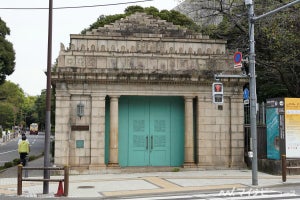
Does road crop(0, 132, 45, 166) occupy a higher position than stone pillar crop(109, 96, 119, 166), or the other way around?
stone pillar crop(109, 96, 119, 166)

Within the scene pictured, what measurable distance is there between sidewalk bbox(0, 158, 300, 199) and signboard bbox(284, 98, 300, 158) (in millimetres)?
1270

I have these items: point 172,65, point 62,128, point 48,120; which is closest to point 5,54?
point 62,128

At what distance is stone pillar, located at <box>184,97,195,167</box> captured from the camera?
18.7 m

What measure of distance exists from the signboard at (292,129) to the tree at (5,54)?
1344 inches

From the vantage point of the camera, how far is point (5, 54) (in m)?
42.9

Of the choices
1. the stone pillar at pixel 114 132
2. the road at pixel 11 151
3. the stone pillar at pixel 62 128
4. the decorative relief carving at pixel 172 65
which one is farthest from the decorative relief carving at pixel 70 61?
the road at pixel 11 151

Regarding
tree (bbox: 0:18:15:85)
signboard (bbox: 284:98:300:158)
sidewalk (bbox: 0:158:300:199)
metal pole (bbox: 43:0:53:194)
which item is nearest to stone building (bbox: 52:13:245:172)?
sidewalk (bbox: 0:158:300:199)

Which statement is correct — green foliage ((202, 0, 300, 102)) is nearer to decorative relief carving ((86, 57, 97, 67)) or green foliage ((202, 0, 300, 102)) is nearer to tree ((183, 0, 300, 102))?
tree ((183, 0, 300, 102))

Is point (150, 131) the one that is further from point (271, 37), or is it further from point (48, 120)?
point (271, 37)

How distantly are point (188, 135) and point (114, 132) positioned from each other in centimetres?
373

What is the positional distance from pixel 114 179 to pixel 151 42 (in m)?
7.37

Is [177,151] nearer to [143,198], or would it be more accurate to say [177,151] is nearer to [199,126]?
[199,126]

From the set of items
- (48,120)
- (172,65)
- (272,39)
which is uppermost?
(272,39)

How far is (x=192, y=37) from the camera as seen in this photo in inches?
779
